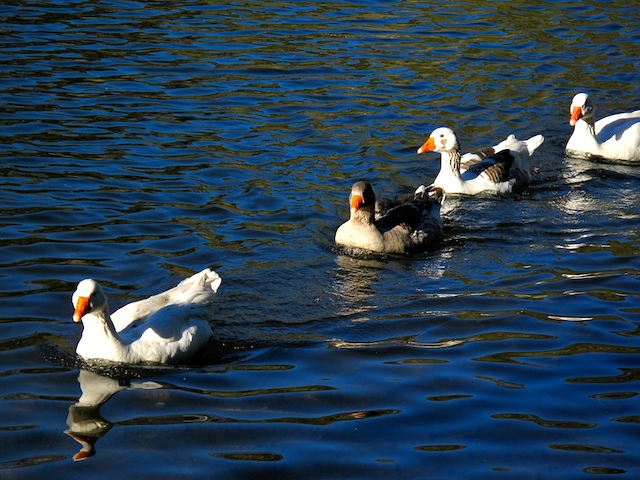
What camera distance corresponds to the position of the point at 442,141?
1296cm

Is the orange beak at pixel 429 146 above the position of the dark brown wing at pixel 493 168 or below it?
above

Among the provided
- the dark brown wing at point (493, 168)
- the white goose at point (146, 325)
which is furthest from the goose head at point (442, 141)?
the white goose at point (146, 325)

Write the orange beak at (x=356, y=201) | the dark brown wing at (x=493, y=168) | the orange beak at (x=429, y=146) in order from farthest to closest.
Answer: the orange beak at (x=429, y=146) → the dark brown wing at (x=493, y=168) → the orange beak at (x=356, y=201)

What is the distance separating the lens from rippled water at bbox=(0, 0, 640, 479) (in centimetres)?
692

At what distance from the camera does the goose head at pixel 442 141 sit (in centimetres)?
1292

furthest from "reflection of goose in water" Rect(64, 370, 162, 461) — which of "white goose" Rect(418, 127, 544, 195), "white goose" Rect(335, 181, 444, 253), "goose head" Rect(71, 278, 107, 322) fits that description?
"white goose" Rect(418, 127, 544, 195)

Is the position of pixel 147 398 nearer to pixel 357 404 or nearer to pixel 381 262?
pixel 357 404

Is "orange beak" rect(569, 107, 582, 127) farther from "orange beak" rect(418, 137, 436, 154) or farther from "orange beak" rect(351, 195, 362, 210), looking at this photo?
"orange beak" rect(351, 195, 362, 210)

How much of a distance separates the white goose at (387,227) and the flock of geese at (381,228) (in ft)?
0.03

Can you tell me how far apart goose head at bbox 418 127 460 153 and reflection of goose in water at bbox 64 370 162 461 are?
249 inches

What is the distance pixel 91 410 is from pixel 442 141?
6.92 meters

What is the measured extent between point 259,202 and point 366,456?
224 inches

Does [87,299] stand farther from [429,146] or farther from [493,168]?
[493,168]

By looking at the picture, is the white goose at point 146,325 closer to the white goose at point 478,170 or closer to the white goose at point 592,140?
the white goose at point 478,170
